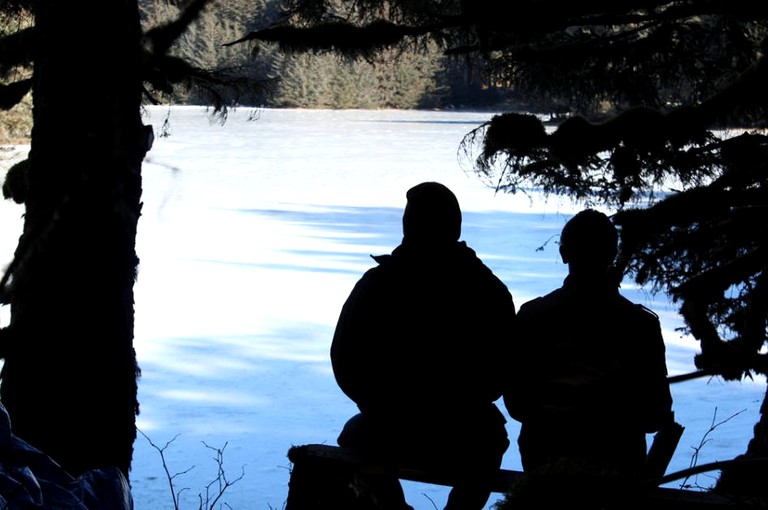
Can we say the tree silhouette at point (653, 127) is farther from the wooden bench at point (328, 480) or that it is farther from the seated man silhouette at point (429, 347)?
the wooden bench at point (328, 480)

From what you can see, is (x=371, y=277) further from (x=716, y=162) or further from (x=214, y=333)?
(x=214, y=333)

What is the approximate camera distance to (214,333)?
771 cm

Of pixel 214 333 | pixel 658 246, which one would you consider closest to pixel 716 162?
pixel 658 246

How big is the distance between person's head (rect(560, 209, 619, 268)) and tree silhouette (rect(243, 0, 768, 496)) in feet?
0.76

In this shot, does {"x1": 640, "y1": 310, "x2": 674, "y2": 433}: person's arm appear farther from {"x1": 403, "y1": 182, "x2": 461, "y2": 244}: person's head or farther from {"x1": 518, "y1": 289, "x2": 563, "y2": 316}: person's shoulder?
{"x1": 403, "y1": 182, "x2": 461, "y2": 244}: person's head

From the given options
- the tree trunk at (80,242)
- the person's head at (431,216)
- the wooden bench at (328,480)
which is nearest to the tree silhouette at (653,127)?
the person's head at (431,216)

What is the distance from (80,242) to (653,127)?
2.10 meters

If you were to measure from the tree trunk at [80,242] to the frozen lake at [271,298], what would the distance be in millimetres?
930

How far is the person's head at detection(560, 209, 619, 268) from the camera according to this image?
2494 millimetres

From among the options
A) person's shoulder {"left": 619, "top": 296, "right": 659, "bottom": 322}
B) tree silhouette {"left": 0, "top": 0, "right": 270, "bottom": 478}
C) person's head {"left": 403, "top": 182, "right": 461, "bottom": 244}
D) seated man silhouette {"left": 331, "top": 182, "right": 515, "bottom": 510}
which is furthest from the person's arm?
tree silhouette {"left": 0, "top": 0, "right": 270, "bottom": 478}

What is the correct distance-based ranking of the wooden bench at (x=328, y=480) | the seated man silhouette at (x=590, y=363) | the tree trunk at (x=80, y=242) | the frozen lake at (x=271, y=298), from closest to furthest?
the wooden bench at (x=328, y=480) → the seated man silhouette at (x=590, y=363) → the tree trunk at (x=80, y=242) → the frozen lake at (x=271, y=298)

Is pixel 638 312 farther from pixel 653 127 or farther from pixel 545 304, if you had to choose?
pixel 653 127

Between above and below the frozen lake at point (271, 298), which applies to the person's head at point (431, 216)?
above

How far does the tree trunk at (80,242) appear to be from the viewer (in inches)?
148
